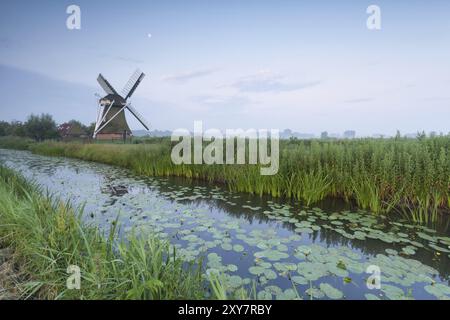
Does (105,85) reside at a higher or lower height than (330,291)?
higher

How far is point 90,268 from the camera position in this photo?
207cm

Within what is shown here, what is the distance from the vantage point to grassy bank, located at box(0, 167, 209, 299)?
71.7 inches

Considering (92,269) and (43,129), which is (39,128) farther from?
(92,269)

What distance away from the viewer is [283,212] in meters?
4.77

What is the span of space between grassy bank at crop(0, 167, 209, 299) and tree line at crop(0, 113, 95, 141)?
116ft

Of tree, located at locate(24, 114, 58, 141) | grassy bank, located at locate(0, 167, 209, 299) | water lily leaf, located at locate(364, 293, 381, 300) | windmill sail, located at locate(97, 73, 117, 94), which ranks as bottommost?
water lily leaf, located at locate(364, 293, 381, 300)

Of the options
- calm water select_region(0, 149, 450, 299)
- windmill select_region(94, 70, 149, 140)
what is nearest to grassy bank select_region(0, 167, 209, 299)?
calm water select_region(0, 149, 450, 299)

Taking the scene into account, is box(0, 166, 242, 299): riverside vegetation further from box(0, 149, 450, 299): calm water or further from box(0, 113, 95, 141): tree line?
box(0, 113, 95, 141): tree line

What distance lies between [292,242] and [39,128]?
3760 centimetres

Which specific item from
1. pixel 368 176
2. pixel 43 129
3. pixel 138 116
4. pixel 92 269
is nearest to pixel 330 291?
pixel 92 269

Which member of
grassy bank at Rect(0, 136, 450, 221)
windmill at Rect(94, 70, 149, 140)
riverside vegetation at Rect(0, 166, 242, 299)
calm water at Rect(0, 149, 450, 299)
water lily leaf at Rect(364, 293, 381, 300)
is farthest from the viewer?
windmill at Rect(94, 70, 149, 140)

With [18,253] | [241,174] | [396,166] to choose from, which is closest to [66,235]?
[18,253]

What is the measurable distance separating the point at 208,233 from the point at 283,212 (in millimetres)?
1798
